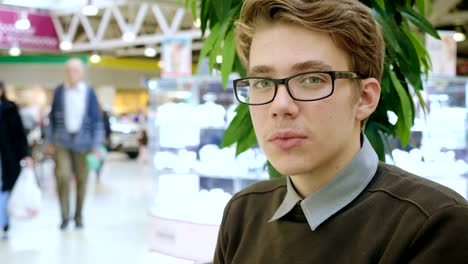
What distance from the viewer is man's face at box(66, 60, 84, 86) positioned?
6.34m

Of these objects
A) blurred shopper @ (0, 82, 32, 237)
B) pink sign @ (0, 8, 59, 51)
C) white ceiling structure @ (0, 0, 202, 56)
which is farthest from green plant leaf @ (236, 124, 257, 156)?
pink sign @ (0, 8, 59, 51)

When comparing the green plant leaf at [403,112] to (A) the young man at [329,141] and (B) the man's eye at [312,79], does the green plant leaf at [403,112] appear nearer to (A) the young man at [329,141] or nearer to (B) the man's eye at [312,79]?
(A) the young man at [329,141]

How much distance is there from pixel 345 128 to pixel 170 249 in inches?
163

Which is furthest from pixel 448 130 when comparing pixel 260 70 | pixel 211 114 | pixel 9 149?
pixel 260 70

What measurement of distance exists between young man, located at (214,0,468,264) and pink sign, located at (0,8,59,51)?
45.6 ft

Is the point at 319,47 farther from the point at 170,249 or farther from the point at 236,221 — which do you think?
the point at 170,249

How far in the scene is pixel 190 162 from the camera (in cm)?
540

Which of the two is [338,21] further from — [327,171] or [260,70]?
[327,171]

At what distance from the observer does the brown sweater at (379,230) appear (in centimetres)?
92

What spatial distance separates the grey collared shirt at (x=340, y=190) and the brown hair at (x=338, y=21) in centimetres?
16

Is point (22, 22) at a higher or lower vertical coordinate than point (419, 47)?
higher

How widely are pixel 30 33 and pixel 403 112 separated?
49.0 feet

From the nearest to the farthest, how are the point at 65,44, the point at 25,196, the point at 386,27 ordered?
the point at 386,27 < the point at 25,196 < the point at 65,44

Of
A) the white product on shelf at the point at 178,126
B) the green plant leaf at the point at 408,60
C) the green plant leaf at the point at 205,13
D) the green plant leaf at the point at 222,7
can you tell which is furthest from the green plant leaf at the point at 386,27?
the white product on shelf at the point at 178,126
